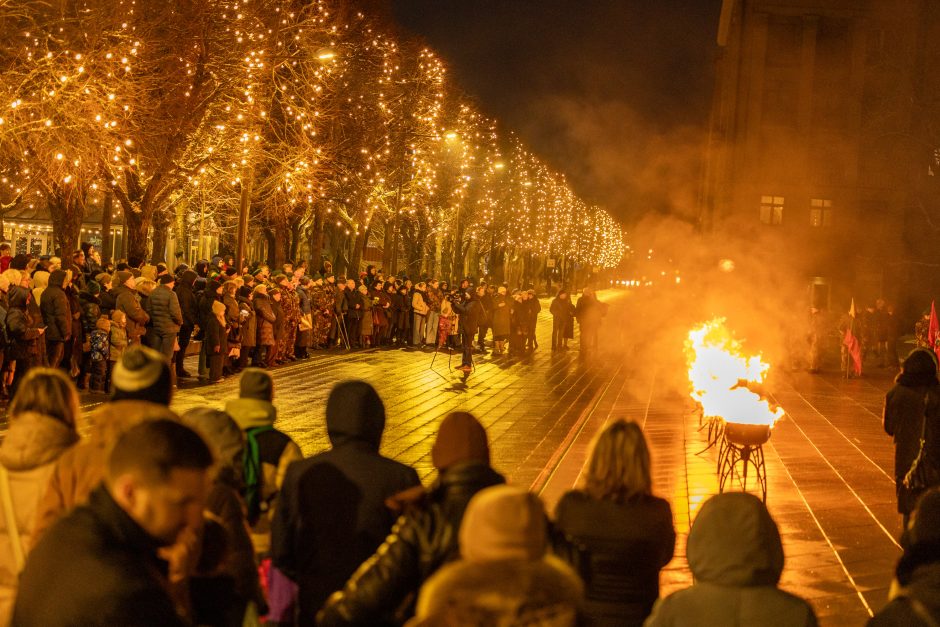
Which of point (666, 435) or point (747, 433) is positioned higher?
point (747, 433)

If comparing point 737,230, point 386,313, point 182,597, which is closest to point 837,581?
point 182,597

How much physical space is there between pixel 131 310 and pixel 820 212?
45551mm

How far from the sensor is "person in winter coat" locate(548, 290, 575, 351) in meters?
33.3

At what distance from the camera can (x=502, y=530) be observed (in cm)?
292

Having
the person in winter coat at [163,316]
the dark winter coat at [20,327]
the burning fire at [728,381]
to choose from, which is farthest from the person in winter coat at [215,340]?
the burning fire at [728,381]

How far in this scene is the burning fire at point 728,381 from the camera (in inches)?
451

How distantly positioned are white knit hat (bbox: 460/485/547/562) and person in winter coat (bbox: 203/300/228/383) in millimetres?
17654

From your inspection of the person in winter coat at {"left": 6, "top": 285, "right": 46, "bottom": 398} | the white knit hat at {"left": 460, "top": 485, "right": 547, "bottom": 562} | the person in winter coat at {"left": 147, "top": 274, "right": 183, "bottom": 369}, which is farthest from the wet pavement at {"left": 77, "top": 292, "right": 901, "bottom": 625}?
the white knit hat at {"left": 460, "top": 485, "right": 547, "bottom": 562}

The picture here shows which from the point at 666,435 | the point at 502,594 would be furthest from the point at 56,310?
the point at 502,594

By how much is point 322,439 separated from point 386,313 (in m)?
16.9

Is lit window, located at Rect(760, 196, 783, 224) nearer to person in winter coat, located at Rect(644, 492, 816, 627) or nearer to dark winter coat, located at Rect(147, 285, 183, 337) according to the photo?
dark winter coat, located at Rect(147, 285, 183, 337)

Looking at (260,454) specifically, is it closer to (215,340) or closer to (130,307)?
(130,307)

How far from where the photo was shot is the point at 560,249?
312 feet

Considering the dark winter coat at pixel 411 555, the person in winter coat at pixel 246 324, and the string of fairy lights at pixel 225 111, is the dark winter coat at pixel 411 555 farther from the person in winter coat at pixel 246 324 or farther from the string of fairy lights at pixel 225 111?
the person in winter coat at pixel 246 324
